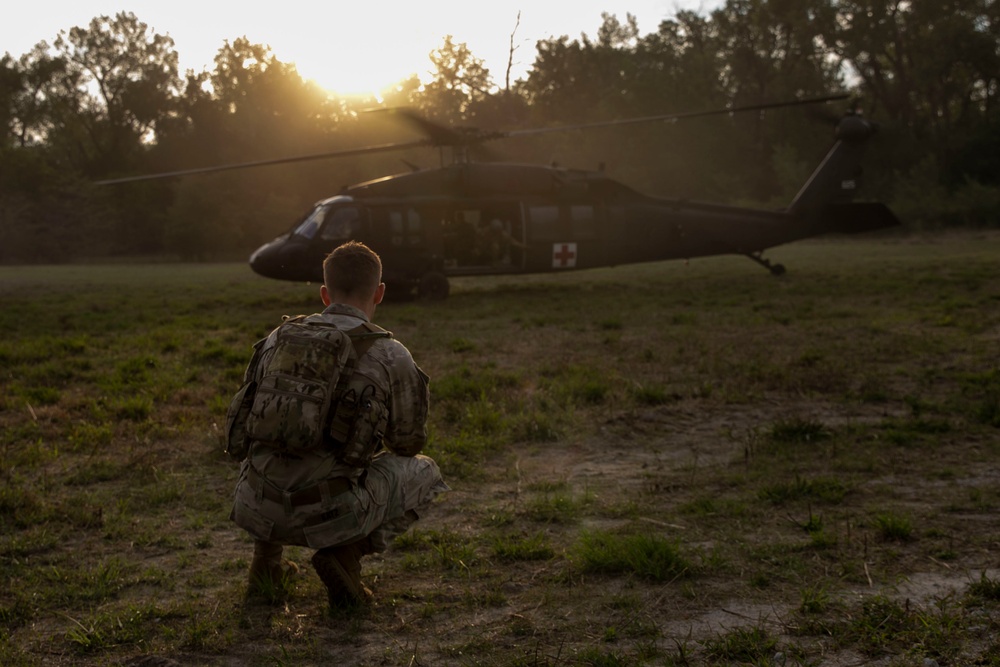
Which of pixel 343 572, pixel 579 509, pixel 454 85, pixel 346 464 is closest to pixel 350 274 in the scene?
pixel 346 464

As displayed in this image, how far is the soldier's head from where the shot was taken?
3.84 meters

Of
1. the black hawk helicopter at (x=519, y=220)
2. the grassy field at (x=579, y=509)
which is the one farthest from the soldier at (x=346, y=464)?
the black hawk helicopter at (x=519, y=220)

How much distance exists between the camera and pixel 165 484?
5668 millimetres

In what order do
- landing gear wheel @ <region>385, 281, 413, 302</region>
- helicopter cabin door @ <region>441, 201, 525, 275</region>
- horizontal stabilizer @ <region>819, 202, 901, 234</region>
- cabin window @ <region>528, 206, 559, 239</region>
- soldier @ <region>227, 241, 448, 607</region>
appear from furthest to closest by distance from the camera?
horizontal stabilizer @ <region>819, 202, 901, 234</region>
cabin window @ <region>528, 206, 559, 239</region>
helicopter cabin door @ <region>441, 201, 525, 275</region>
landing gear wheel @ <region>385, 281, 413, 302</region>
soldier @ <region>227, 241, 448, 607</region>

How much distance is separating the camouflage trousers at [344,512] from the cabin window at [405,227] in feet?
41.2

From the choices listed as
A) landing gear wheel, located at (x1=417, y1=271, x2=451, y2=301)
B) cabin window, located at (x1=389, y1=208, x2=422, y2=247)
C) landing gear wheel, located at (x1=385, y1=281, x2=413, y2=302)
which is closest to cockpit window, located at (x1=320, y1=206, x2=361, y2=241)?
cabin window, located at (x1=389, y1=208, x2=422, y2=247)

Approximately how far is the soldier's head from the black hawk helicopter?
35.4 ft

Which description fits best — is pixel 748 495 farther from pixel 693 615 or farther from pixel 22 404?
pixel 22 404

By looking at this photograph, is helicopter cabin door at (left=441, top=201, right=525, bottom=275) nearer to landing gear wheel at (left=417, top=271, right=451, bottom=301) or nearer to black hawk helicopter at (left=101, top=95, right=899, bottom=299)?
black hawk helicopter at (left=101, top=95, right=899, bottom=299)

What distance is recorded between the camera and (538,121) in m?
66.2

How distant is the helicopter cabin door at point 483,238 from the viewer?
56.5ft

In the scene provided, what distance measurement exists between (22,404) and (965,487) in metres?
7.38

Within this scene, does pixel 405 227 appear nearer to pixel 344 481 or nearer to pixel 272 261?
pixel 272 261

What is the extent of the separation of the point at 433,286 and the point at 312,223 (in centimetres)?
245
